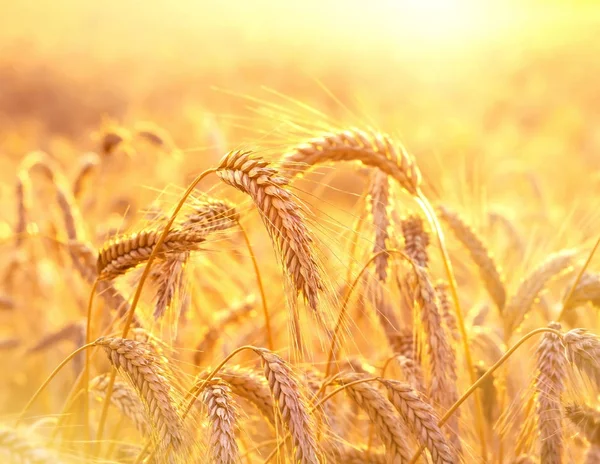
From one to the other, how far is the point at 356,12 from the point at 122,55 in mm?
11346

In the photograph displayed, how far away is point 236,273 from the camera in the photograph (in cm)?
320

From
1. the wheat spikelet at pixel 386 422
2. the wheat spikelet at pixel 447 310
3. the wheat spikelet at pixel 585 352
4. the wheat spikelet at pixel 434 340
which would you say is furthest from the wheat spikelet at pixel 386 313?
the wheat spikelet at pixel 585 352

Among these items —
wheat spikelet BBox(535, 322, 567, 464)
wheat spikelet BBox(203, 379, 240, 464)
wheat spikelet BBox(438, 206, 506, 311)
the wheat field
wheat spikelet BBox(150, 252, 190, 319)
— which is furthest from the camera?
wheat spikelet BBox(438, 206, 506, 311)

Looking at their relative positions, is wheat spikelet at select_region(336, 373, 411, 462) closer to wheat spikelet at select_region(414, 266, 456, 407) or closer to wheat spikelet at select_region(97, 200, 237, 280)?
wheat spikelet at select_region(414, 266, 456, 407)

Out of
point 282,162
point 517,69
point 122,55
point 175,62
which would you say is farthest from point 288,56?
point 282,162

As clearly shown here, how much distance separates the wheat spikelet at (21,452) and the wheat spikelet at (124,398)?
1.82 feet

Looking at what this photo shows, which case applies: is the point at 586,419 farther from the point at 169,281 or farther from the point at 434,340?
the point at 169,281

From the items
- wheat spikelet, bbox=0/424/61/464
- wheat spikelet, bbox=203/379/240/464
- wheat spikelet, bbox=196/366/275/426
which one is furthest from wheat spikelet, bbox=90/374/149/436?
wheat spikelet, bbox=0/424/61/464

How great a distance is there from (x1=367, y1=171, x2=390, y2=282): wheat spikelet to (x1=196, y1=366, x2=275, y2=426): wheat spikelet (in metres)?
0.41

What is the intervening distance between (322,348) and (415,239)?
490mm

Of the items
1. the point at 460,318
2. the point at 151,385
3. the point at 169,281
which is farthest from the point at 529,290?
the point at 151,385

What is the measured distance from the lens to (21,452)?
3.73 feet

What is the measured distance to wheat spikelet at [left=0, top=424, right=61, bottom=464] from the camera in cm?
112

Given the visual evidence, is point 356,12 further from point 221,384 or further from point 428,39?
point 221,384
